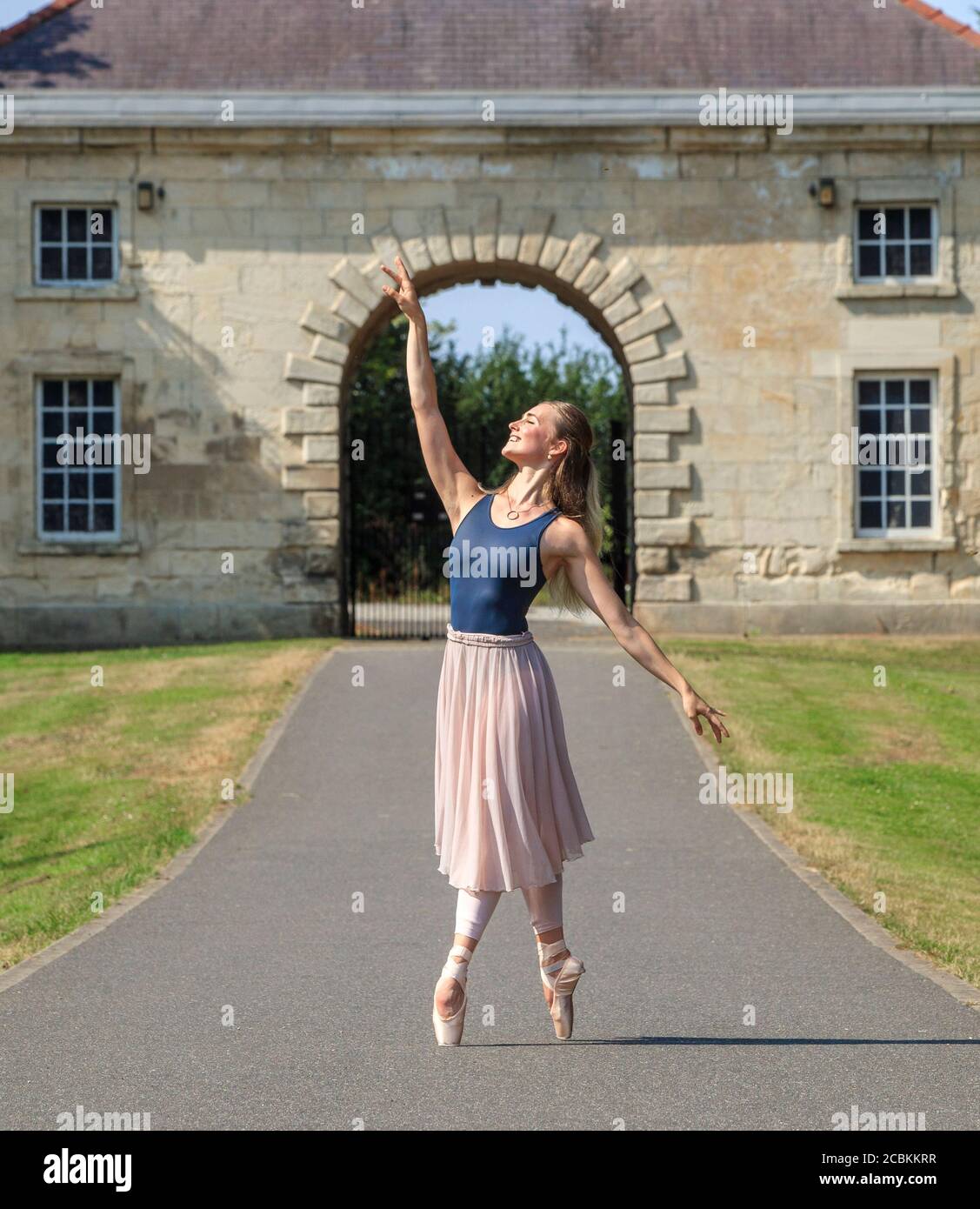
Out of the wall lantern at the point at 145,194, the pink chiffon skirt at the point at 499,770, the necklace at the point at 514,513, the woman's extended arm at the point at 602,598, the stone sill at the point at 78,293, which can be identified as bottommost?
the pink chiffon skirt at the point at 499,770

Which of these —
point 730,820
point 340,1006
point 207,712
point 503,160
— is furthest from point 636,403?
point 340,1006

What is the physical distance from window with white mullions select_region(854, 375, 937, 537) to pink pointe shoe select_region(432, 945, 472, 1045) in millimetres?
15648

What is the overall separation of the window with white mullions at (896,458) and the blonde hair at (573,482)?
15095 mm

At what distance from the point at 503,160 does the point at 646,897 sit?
13.3 m

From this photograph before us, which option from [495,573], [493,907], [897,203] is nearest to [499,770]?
[493,907]

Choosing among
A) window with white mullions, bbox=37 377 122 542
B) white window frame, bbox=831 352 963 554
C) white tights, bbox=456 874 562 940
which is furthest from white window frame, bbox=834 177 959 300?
white tights, bbox=456 874 562 940

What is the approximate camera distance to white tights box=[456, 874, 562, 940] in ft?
19.4

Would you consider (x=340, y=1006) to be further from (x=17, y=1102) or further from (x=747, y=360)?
(x=747, y=360)

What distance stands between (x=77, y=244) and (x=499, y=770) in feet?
53.8

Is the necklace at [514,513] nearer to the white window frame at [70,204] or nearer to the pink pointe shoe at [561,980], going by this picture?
the pink pointe shoe at [561,980]

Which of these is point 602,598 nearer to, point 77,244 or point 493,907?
point 493,907

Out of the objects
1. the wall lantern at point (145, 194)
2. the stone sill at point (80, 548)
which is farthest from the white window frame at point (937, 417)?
the stone sill at point (80, 548)

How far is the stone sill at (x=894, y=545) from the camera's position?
2047 cm

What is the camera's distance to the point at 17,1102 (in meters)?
5.24
